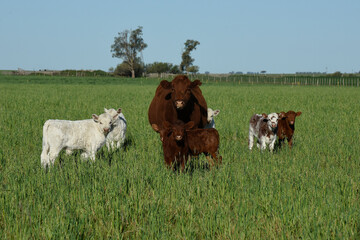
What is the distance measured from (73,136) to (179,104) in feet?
7.01

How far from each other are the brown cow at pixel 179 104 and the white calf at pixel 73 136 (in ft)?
3.89

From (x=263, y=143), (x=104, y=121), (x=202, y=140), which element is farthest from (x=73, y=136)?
(x=263, y=143)

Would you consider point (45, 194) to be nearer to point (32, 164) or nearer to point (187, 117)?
point (32, 164)

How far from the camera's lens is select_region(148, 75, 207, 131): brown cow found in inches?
254

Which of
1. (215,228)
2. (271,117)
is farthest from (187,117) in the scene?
(215,228)

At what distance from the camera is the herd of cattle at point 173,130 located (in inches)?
226

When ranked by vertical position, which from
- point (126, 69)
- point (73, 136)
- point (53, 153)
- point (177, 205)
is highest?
point (126, 69)

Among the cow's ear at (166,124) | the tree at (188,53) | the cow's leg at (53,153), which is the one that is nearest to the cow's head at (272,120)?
the cow's ear at (166,124)

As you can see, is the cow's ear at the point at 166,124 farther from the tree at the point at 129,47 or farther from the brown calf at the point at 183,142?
the tree at the point at 129,47

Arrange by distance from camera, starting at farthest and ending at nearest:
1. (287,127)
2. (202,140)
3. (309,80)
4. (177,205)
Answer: (309,80)
(287,127)
(202,140)
(177,205)

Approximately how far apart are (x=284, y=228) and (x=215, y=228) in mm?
729

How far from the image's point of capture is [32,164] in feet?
20.4

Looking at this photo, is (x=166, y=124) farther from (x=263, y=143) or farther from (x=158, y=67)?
(x=158, y=67)

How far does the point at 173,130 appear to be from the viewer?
18.0 feet
